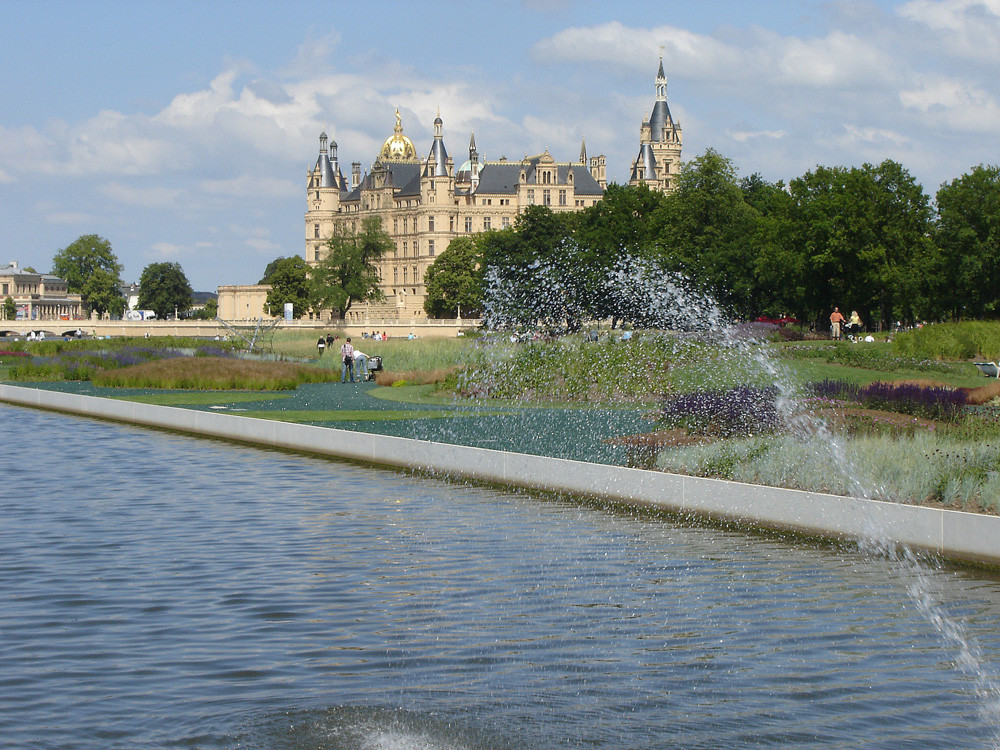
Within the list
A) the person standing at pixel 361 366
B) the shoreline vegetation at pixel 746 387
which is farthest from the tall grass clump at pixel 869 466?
the person standing at pixel 361 366

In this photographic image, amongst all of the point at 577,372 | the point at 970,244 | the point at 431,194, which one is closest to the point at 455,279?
the point at 431,194

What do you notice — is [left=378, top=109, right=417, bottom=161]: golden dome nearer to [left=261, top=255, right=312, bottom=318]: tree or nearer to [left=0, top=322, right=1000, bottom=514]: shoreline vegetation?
[left=261, top=255, right=312, bottom=318]: tree

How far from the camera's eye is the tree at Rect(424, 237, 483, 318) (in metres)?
134

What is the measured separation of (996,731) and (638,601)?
12.9ft

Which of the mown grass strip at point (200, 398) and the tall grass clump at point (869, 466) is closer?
the tall grass clump at point (869, 466)

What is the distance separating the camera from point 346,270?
12769cm

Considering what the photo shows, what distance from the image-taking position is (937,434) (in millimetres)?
19000

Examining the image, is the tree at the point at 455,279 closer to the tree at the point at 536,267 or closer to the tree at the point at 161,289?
the tree at the point at 536,267

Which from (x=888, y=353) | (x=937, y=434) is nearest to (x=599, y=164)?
(x=888, y=353)

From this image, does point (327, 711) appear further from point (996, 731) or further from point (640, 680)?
point (996, 731)

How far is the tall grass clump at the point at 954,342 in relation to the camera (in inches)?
1549

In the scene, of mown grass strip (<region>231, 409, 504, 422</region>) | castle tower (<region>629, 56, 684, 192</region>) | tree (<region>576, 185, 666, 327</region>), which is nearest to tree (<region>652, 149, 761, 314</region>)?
tree (<region>576, 185, 666, 327</region>)

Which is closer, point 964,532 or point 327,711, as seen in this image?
point 327,711

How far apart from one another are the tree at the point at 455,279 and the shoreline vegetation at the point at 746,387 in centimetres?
7538
